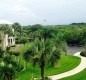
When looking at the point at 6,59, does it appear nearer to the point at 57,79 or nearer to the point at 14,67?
the point at 14,67

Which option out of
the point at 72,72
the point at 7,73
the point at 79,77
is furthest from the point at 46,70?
the point at 7,73

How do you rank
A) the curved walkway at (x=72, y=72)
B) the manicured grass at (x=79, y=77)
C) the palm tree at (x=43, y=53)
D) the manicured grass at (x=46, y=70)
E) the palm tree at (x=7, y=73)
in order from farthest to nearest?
the manicured grass at (x=46, y=70)
the curved walkway at (x=72, y=72)
the manicured grass at (x=79, y=77)
the palm tree at (x=43, y=53)
the palm tree at (x=7, y=73)

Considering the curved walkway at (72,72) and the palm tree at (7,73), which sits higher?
the palm tree at (7,73)

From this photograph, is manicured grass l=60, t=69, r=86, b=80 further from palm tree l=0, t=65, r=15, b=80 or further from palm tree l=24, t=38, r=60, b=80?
palm tree l=0, t=65, r=15, b=80

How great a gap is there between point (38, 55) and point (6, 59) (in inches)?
141

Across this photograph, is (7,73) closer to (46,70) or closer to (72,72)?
(46,70)

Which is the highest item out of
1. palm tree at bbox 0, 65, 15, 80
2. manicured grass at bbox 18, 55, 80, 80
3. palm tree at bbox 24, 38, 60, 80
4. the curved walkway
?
palm tree at bbox 24, 38, 60, 80

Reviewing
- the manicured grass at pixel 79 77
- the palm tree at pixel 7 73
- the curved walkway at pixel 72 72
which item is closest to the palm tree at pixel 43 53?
the palm tree at pixel 7 73

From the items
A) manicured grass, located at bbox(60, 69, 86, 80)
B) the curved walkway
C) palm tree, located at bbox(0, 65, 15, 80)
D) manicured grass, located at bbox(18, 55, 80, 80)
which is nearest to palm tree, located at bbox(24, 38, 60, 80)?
palm tree, located at bbox(0, 65, 15, 80)

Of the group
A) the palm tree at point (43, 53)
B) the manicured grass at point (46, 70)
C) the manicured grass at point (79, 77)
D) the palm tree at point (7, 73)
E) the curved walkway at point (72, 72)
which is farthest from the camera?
the manicured grass at point (46, 70)

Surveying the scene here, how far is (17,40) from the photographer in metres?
99.1

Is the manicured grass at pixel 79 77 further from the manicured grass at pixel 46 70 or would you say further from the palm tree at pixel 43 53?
the palm tree at pixel 43 53

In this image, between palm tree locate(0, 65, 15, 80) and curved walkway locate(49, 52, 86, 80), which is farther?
curved walkway locate(49, 52, 86, 80)

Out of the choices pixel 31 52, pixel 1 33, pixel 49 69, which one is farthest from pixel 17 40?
pixel 31 52
